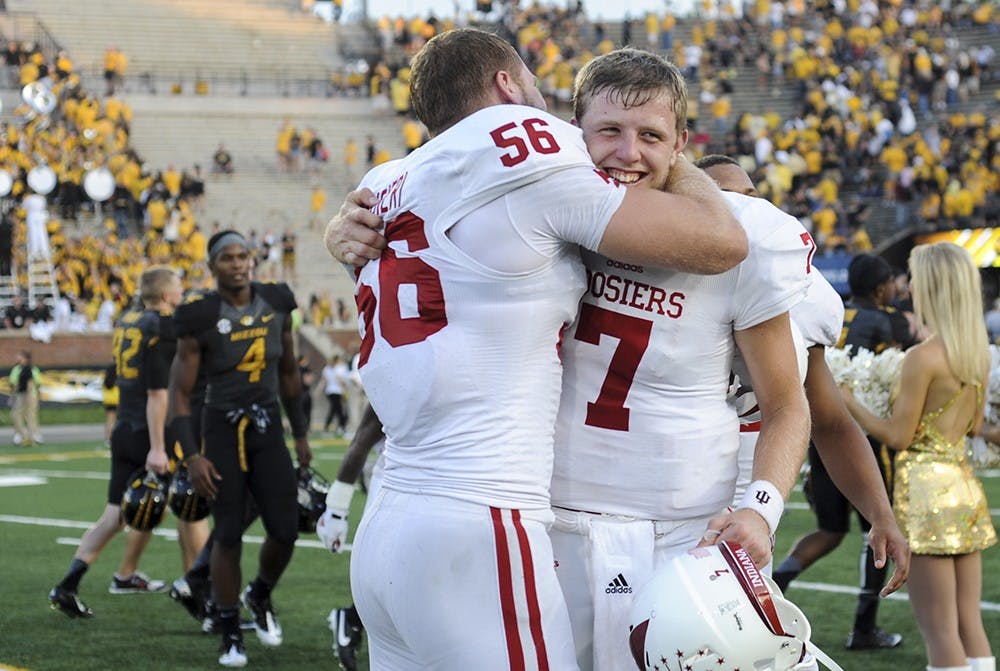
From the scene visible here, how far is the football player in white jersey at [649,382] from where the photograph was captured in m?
3.17

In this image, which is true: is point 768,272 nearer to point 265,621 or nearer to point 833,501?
point 833,501

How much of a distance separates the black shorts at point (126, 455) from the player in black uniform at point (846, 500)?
12.7 feet

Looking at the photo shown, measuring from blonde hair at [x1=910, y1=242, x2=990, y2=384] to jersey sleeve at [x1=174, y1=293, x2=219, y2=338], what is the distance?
3.56 metres

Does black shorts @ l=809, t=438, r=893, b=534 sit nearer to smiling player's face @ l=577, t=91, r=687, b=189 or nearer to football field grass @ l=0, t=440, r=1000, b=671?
football field grass @ l=0, t=440, r=1000, b=671

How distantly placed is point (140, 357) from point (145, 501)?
101 centimetres

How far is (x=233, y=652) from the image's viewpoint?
7.22 meters

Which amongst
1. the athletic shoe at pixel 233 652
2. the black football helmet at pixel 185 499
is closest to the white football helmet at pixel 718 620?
the athletic shoe at pixel 233 652

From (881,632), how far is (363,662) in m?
2.57

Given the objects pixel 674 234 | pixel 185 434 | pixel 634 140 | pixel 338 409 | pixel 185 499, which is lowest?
pixel 338 409

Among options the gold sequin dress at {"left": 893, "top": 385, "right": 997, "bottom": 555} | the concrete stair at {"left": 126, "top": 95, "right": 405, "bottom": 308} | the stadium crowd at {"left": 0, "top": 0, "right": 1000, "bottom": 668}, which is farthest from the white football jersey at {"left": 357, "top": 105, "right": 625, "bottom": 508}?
the concrete stair at {"left": 126, "top": 95, "right": 405, "bottom": 308}

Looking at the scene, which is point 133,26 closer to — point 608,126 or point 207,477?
point 207,477

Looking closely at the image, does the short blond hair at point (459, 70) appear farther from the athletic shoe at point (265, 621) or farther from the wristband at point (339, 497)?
the athletic shoe at point (265, 621)

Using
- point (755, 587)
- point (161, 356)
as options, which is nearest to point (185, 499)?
point (161, 356)

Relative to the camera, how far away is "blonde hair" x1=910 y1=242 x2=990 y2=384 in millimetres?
5844
